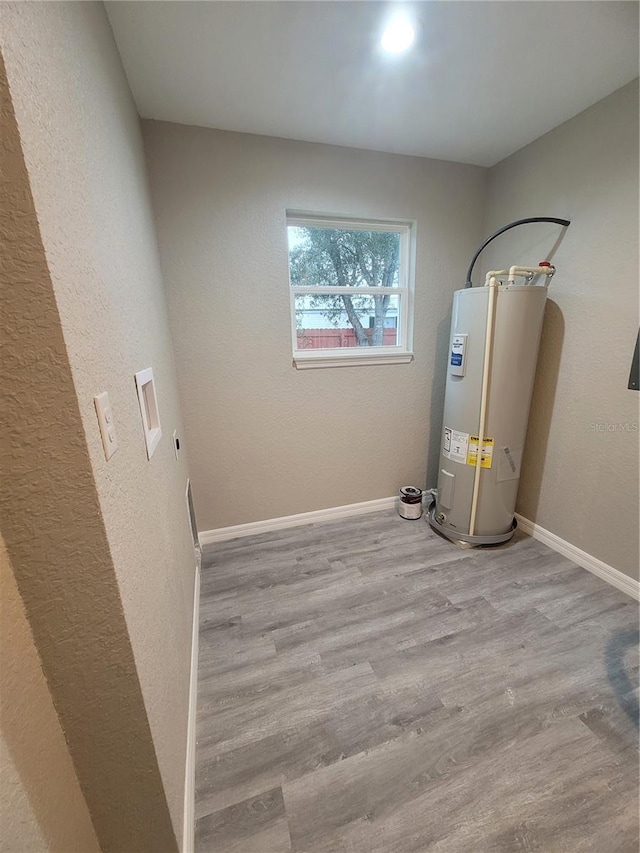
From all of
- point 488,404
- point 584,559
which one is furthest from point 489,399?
point 584,559

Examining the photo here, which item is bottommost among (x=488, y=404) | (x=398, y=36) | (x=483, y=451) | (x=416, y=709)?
(x=416, y=709)

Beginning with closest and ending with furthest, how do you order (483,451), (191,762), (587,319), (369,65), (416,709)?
1. (191,762)
2. (416,709)
3. (369,65)
4. (587,319)
5. (483,451)

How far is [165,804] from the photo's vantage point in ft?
2.50

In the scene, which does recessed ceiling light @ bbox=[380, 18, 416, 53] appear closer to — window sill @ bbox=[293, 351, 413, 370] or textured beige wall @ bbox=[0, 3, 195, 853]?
textured beige wall @ bbox=[0, 3, 195, 853]

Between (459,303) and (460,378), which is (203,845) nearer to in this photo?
(460,378)

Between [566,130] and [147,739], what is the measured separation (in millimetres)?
3129

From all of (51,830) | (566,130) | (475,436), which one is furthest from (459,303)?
(51,830)

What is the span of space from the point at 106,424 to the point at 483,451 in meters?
2.02

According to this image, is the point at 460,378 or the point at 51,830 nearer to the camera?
the point at 51,830

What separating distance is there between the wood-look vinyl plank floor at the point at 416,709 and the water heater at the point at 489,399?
34cm

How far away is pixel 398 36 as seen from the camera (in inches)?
49.2

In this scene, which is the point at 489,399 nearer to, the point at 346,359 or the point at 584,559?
the point at 346,359

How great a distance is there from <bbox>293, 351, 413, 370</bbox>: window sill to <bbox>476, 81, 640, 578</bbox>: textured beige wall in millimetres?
911

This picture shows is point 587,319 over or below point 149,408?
over
